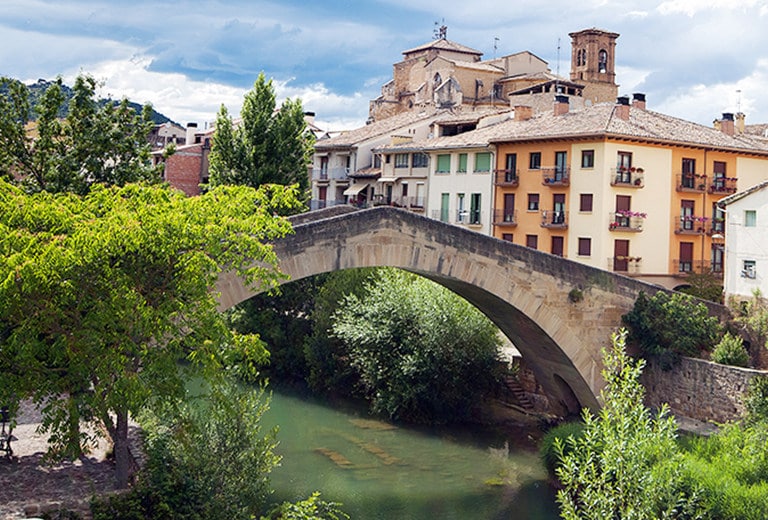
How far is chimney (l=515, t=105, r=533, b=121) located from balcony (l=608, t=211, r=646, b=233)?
768 cm

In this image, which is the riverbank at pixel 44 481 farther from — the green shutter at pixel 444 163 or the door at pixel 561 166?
the green shutter at pixel 444 163

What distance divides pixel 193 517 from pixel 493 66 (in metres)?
49.0

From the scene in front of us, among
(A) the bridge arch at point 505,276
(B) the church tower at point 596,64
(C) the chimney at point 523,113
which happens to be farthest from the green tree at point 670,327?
(B) the church tower at point 596,64

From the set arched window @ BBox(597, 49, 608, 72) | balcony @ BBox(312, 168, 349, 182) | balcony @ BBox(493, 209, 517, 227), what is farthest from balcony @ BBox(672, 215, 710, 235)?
arched window @ BBox(597, 49, 608, 72)

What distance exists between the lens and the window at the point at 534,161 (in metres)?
37.3

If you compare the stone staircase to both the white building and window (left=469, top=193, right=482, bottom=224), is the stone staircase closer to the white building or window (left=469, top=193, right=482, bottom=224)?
the white building

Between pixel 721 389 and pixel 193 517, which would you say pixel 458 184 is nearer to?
pixel 721 389

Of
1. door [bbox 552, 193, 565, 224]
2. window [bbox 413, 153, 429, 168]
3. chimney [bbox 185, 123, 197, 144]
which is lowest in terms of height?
door [bbox 552, 193, 565, 224]

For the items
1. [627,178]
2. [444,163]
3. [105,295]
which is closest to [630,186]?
[627,178]

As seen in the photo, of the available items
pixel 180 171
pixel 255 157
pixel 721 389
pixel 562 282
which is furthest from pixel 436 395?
pixel 180 171

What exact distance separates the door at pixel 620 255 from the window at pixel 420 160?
11748 mm

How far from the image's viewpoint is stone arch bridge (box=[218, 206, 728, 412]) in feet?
69.7

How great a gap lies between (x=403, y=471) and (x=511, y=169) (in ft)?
61.6

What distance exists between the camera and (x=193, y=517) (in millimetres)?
14555
